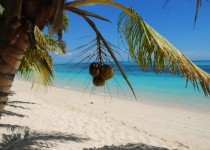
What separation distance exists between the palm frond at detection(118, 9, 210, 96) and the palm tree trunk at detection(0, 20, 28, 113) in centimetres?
108

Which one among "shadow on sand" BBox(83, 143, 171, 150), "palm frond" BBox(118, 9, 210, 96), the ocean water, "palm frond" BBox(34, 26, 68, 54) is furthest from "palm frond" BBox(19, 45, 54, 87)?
"palm frond" BBox(118, 9, 210, 96)

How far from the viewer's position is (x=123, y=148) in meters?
6.40

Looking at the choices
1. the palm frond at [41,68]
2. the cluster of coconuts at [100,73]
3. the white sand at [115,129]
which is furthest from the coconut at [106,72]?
the palm frond at [41,68]

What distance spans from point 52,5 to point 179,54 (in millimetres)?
1400

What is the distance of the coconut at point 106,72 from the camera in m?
2.63

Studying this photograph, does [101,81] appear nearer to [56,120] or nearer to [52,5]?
[52,5]

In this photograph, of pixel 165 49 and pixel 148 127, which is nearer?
pixel 165 49

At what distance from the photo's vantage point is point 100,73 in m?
2.70

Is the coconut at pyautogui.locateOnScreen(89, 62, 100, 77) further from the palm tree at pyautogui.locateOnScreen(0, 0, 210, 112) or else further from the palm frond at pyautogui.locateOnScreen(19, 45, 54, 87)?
the palm frond at pyautogui.locateOnScreen(19, 45, 54, 87)

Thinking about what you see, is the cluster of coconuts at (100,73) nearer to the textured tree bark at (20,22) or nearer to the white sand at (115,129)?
the textured tree bark at (20,22)

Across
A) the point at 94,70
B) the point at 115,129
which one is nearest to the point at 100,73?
the point at 94,70

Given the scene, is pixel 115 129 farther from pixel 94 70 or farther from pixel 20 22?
pixel 20 22

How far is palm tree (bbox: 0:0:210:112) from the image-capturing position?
2.56 metres

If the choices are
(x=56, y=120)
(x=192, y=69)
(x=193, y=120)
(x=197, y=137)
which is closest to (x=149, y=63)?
(x=192, y=69)
